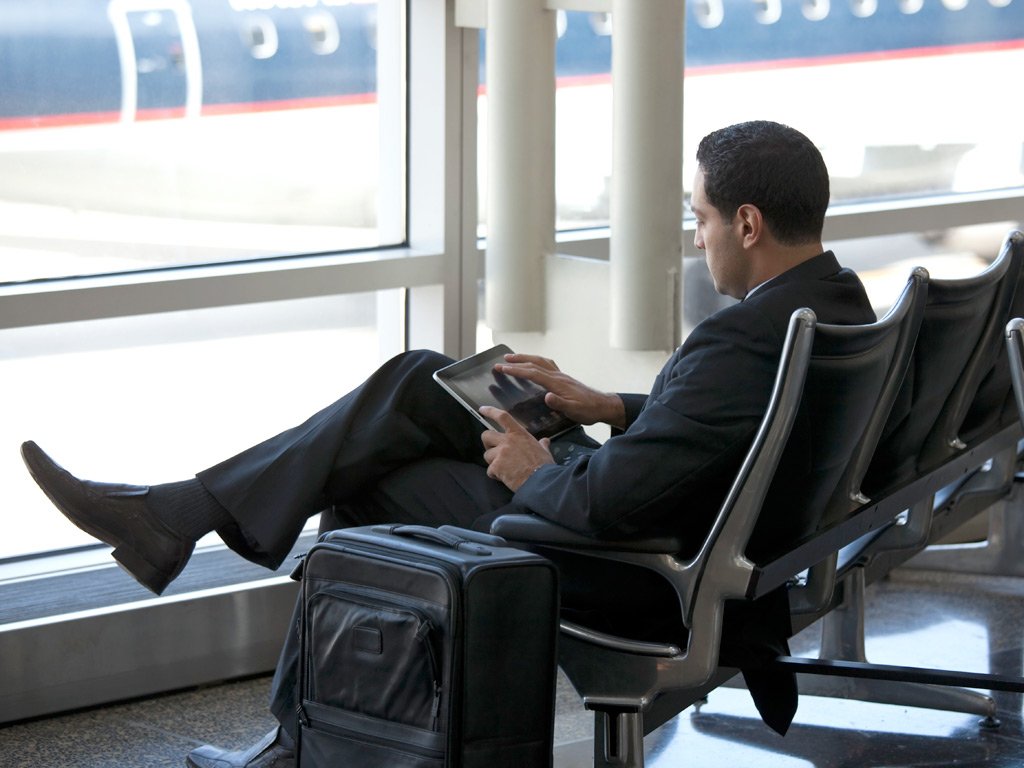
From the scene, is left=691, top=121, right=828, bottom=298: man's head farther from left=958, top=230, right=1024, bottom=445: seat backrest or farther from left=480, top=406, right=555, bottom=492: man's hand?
left=958, top=230, right=1024, bottom=445: seat backrest

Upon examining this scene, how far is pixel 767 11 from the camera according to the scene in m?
4.71

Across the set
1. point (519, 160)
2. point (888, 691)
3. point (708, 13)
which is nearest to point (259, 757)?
point (888, 691)

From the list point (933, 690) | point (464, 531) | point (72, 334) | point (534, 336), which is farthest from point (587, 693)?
point (72, 334)

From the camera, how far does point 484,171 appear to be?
387 cm

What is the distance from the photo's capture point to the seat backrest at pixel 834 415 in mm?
2150

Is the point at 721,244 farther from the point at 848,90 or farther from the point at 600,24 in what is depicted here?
the point at 848,90

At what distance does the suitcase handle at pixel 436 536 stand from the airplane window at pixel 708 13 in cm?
268

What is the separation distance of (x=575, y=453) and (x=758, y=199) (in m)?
0.61

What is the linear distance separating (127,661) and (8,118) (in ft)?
3.99

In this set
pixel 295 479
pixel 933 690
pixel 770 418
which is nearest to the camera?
pixel 770 418

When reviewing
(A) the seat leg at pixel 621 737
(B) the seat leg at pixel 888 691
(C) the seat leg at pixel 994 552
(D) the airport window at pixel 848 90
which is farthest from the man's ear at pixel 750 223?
(D) the airport window at pixel 848 90

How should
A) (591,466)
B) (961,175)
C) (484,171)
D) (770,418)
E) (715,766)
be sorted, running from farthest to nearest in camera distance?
(961,175), (484,171), (715,766), (591,466), (770,418)

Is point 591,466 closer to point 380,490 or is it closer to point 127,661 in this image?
point 380,490

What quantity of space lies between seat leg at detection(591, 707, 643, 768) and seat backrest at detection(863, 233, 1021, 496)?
60 cm
